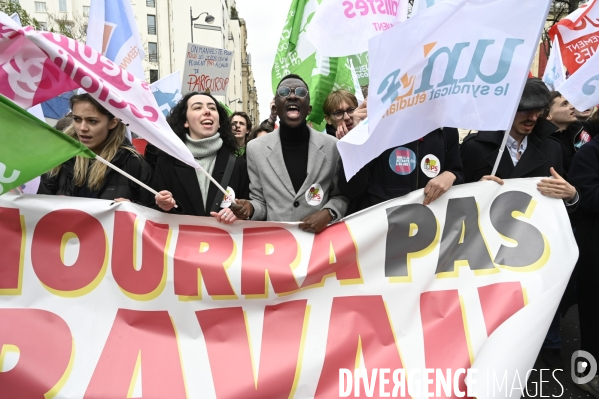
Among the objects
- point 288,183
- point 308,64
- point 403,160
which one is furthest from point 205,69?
point 403,160

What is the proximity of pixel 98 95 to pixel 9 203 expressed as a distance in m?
0.86

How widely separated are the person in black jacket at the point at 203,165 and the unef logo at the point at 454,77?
1151mm

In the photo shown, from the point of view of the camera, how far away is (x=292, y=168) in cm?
332

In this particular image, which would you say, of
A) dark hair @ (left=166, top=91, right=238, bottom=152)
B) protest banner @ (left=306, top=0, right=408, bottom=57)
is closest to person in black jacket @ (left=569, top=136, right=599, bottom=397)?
protest banner @ (left=306, top=0, right=408, bottom=57)

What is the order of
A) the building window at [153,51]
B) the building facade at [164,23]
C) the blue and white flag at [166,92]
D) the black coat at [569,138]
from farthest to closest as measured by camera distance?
1. the building window at [153,51]
2. the building facade at [164,23]
3. the blue and white flag at [166,92]
4. the black coat at [569,138]

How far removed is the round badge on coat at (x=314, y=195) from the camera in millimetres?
3189

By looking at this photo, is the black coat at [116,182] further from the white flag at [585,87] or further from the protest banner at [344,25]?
the white flag at [585,87]

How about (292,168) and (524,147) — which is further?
(524,147)

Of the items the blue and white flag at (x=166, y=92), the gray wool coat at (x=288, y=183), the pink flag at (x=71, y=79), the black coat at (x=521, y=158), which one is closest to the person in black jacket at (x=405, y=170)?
the gray wool coat at (x=288, y=183)

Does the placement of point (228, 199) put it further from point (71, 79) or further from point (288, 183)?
point (71, 79)

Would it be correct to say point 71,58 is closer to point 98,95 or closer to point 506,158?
point 98,95

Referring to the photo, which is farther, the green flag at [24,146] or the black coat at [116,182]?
the black coat at [116,182]

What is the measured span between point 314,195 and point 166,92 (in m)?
4.68

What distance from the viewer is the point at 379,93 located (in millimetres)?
2727
